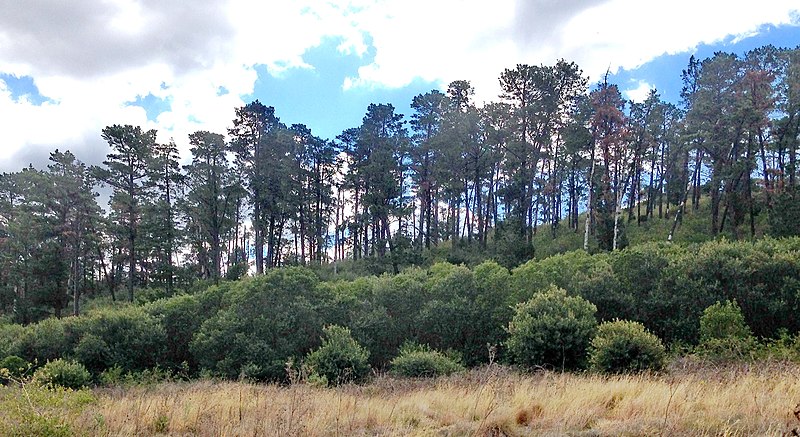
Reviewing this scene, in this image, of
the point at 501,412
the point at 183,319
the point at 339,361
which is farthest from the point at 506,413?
the point at 183,319

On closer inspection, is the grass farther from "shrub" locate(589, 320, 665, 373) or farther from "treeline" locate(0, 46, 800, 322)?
"treeline" locate(0, 46, 800, 322)

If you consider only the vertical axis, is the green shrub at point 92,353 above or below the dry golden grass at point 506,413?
below

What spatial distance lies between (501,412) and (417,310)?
36.8 ft

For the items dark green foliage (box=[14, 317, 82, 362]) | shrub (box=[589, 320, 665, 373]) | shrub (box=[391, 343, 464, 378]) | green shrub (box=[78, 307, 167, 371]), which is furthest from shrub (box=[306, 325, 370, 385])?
dark green foliage (box=[14, 317, 82, 362])

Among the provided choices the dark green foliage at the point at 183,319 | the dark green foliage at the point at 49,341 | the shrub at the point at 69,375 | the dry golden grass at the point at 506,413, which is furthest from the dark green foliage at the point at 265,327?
the dry golden grass at the point at 506,413

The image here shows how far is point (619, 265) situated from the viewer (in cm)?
1566

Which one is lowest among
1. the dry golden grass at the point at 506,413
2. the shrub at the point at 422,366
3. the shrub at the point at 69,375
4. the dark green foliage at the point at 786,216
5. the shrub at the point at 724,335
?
the shrub at the point at 69,375

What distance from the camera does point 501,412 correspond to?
5.74 metres

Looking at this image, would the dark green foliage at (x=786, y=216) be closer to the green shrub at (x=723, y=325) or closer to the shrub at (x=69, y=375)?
the green shrub at (x=723, y=325)

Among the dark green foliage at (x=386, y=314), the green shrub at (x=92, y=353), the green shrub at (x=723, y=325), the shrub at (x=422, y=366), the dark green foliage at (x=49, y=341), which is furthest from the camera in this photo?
the dark green foliage at (x=49, y=341)

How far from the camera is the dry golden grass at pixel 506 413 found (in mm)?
5055

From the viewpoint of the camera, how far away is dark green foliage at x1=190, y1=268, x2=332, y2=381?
1487 cm

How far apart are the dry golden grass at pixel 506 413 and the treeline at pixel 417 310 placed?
240 inches

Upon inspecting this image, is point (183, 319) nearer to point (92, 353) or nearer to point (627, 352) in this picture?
point (92, 353)
